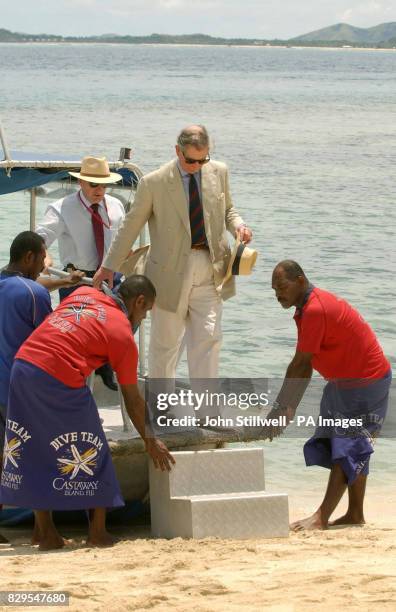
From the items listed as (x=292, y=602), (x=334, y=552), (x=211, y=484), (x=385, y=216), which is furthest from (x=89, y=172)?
(x=385, y=216)

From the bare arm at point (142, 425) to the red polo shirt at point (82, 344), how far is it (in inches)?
2.6

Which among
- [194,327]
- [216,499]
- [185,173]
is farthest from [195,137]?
[216,499]

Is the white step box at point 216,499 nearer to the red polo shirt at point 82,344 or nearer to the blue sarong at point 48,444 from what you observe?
the blue sarong at point 48,444

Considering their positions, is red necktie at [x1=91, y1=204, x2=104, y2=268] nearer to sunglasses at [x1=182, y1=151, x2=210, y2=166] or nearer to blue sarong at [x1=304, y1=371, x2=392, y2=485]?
sunglasses at [x1=182, y1=151, x2=210, y2=166]

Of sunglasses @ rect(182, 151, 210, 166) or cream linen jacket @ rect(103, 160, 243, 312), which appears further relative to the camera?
cream linen jacket @ rect(103, 160, 243, 312)

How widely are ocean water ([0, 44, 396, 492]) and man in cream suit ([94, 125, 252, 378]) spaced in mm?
2735

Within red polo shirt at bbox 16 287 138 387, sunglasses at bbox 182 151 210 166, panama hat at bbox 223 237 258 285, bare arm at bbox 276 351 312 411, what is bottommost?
bare arm at bbox 276 351 312 411

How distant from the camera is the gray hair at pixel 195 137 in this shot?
6598 millimetres

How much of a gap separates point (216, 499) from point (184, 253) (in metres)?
1.27

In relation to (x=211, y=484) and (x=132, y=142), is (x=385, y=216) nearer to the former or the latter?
(x=132, y=142)

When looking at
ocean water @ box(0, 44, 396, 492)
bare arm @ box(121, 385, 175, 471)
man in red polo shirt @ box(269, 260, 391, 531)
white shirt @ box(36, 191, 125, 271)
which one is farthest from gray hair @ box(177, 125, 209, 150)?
ocean water @ box(0, 44, 396, 492)

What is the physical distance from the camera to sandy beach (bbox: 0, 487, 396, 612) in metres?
5.22

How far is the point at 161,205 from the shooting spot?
684 cm

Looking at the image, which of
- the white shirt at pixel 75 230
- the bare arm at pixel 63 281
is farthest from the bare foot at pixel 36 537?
the white shirt at pixel 75 230
